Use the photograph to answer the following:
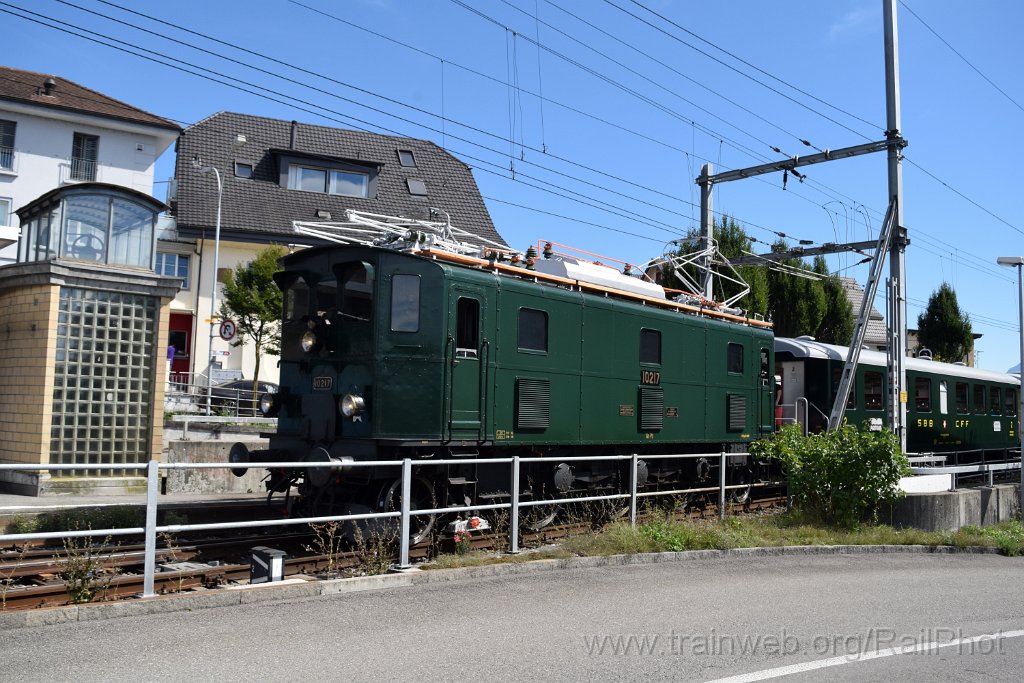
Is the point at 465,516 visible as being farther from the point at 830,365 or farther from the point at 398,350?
the point at 830,365

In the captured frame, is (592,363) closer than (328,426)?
No

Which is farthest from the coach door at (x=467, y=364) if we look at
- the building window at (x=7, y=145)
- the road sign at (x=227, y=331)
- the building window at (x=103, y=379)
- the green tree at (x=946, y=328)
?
the green tree at (x=946, y=328)

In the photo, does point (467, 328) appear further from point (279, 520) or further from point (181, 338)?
point (181, 338)

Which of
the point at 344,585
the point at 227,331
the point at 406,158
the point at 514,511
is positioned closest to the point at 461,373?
the point at 514,511

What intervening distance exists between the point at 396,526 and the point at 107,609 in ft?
11.4

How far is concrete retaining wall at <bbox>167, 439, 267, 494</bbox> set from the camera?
15531mm

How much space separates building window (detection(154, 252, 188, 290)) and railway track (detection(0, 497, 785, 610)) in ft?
87.7

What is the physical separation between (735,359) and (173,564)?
33.0ft

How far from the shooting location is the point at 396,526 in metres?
9.62

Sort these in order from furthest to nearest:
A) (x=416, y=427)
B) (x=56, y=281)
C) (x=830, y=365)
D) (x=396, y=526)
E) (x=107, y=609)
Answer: (x=830, y=365), (x=56, y=281), (x=416, y=427), (x=396, y=526), (x=107, y=609)

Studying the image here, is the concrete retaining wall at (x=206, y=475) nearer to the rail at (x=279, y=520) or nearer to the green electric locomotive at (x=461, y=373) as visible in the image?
→ the green electric locomotive at (x=461, y=373)

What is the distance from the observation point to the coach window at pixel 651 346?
13.5 metres

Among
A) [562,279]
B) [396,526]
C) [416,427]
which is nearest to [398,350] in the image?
[416,427]

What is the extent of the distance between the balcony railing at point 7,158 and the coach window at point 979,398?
31659 mm
